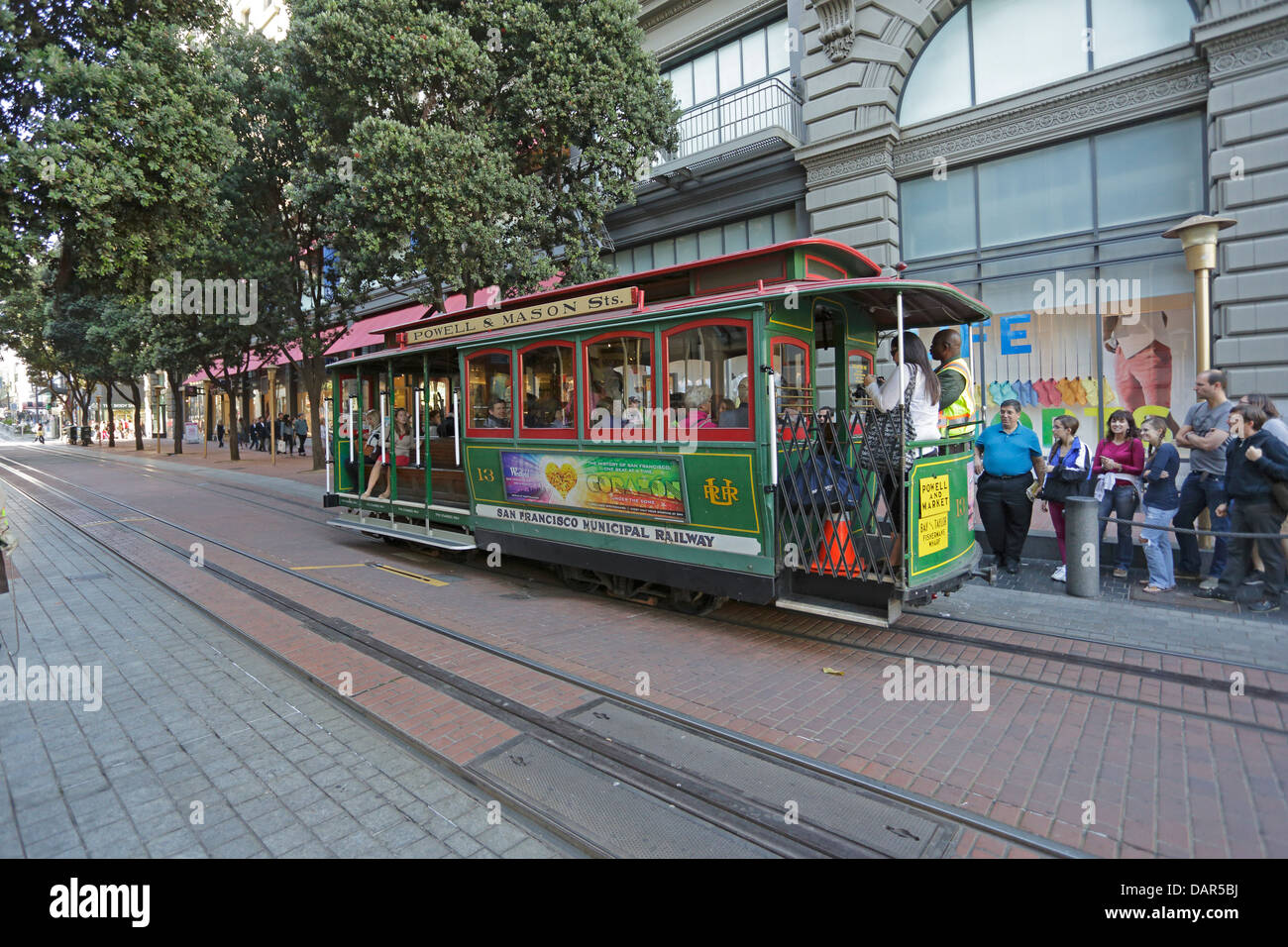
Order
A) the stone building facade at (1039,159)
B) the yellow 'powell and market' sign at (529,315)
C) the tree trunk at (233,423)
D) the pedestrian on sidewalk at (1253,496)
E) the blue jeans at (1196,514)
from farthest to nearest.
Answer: the tree trunk at (233,423) → the stone building facade at (1039,159) → the blue jeans at (1196,514) → the yellow 'powell and market' sign at (529,315) → the pedestrian on sidewalk at (1253,496)

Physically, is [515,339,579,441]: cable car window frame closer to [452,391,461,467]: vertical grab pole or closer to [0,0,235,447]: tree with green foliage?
[452,391,461,467]: vertical grab pole

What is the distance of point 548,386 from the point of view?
737 cm

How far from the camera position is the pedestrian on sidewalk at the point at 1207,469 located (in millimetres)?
7078

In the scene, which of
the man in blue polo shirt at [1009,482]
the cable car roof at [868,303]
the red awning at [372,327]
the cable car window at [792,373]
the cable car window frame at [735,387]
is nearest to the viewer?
the cable car roof at [868,303]

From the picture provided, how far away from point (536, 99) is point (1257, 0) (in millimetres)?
10836

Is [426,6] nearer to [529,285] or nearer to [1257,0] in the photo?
[529,285]

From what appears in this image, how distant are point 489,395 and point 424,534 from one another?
7.65 feet

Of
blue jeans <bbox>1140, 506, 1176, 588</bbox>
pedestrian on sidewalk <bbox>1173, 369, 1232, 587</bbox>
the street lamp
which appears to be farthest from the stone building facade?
blue jeans <bbox>1140, 506, 1176, 588</bbox>

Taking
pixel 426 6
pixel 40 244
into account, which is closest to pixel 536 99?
pixel 426 6

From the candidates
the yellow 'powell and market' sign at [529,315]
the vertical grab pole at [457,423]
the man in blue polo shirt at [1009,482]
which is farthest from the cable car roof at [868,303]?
the man in blue polo shirt at [1009,482]

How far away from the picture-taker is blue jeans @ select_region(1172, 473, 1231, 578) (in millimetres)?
7152

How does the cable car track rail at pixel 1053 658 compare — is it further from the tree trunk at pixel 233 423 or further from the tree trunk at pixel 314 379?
the tree trunk at pixel 233 423

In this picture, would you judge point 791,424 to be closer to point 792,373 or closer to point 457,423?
point 792,373

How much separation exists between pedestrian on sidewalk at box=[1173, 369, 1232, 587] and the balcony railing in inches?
388
